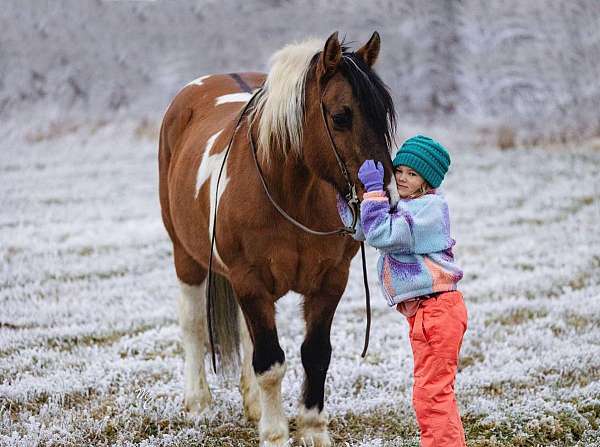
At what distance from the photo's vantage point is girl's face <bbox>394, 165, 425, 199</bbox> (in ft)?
10.2

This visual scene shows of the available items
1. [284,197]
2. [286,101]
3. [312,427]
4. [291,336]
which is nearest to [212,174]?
[284,197]

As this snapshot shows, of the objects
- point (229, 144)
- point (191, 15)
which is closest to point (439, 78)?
point (191, 15)

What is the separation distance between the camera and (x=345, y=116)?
3.02 meters

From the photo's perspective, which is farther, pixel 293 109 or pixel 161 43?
pixel 161 43

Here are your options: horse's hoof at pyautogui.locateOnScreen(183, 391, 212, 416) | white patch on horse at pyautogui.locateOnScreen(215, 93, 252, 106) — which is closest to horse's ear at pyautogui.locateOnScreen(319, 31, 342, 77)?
white patch on horse at pyautogui.locateOnScreen(215, 93, 252, 106)

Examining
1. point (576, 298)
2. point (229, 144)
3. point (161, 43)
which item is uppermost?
point (161, 43)

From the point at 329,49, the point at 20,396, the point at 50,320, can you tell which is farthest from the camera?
the point at 50,320

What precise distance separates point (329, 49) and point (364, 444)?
7.12 ft

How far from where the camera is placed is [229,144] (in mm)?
3865

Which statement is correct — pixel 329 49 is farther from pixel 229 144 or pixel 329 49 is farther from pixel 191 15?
pixel 191 15

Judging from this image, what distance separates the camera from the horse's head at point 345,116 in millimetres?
2979

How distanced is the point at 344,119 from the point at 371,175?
0.31 meters

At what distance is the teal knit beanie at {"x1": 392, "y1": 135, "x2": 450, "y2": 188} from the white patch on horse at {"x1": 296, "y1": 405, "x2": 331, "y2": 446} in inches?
60.0

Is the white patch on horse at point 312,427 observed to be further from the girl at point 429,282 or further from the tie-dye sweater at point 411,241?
the tie-dye sweater at point 411,241
